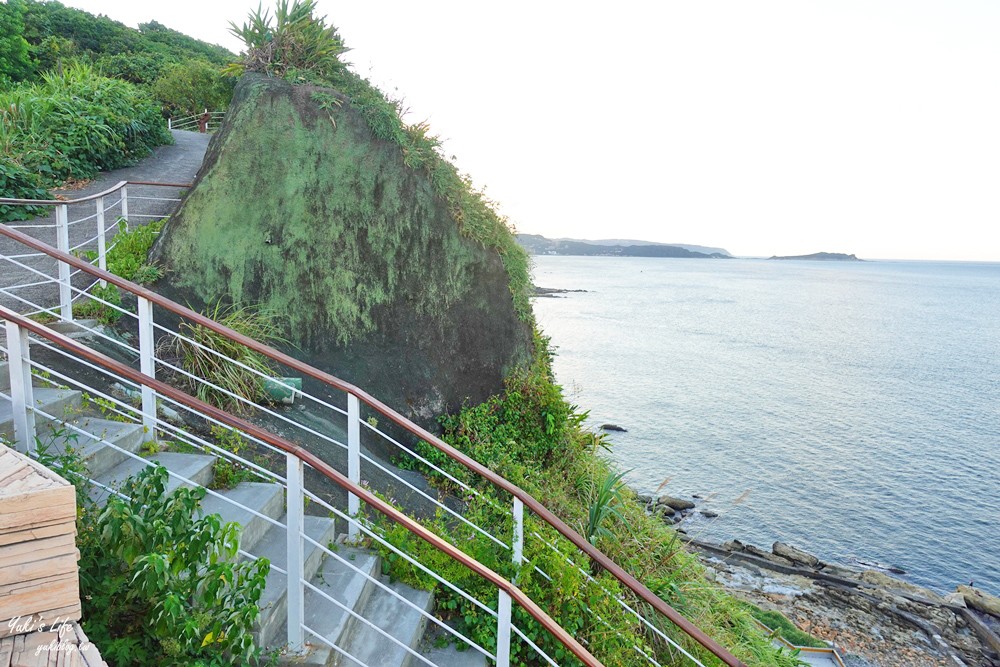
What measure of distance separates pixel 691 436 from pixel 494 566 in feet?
86.0

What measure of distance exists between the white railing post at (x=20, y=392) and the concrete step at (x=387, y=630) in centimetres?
221

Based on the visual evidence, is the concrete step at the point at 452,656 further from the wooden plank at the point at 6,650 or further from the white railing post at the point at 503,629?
the wooden plank at the point at 6,650

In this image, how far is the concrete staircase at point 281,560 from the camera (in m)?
3.82

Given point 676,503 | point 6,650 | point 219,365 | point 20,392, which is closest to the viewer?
point 6,650

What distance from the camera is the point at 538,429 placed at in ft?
31.2

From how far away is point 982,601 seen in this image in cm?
1723

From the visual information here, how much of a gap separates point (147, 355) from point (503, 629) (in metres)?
3.36

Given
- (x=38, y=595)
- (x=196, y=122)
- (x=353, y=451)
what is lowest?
(x=353, y=451)

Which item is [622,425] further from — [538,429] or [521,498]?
[521,498]

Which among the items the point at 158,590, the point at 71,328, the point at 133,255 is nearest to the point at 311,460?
the point at 158,590

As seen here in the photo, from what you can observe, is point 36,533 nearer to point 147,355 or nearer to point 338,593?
point 338,593

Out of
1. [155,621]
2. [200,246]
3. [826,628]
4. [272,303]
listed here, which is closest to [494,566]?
[155,621]

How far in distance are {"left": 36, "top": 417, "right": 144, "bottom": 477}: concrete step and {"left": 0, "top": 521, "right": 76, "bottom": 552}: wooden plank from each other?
1.88m

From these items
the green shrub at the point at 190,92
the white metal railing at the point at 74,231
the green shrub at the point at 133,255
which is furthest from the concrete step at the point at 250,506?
the green shrub at the point at 190,92
